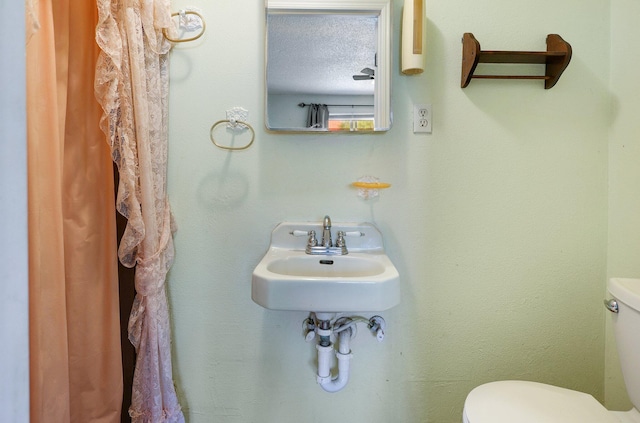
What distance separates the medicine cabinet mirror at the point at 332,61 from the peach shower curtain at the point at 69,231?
1.85 feet

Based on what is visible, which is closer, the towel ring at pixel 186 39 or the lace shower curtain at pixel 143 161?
the lace shower curtain at pixel 143 161

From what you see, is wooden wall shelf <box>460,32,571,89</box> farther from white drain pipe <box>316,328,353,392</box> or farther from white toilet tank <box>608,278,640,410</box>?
white drain pipe <box>316,328,353,392</box>

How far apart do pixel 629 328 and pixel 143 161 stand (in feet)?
4.82

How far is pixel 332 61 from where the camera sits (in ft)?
3.95

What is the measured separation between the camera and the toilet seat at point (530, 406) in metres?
0.86

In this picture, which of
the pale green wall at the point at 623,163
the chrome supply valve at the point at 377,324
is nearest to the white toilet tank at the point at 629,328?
the pale green wall at the point at 623,163

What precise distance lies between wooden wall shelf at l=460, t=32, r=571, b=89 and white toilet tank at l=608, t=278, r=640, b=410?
74cm

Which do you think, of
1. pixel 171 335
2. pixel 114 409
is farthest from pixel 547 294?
pixel 114 409

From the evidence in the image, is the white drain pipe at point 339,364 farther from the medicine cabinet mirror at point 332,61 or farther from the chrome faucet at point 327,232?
the medicine cabinet mirror at point 332,61

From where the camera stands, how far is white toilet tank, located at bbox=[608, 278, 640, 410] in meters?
0.88

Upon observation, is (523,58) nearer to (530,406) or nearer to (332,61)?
(332,61)

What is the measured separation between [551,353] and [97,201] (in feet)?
5.52

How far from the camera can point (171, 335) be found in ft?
4.15

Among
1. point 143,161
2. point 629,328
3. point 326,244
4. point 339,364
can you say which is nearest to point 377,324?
point 339,364
